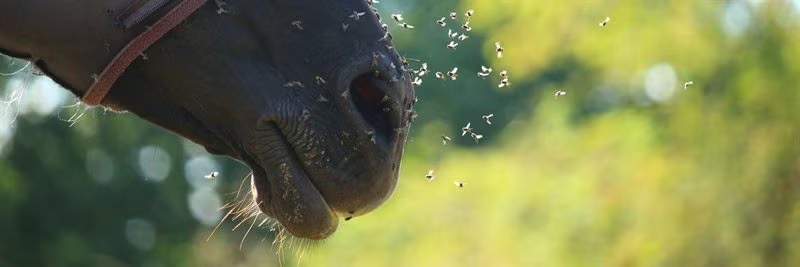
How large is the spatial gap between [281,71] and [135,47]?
0.96 feet

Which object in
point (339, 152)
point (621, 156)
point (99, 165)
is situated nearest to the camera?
point (339, 152)

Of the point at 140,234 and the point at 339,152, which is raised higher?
the point at 339,152

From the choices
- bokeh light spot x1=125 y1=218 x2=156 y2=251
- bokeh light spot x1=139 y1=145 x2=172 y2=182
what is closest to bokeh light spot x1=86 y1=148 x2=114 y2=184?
bokeh light spot x1=139 y1=145 x2=172 y2=182

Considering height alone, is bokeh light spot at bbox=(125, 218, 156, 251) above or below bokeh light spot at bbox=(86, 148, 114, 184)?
below

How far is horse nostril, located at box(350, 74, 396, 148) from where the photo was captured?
2.57m

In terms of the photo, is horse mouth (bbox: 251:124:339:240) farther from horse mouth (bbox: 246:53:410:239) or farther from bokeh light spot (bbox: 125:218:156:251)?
bokeh light spot (bbox: 125:218:156:251)

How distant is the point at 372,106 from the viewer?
8.51 feet

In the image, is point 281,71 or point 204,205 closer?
point 281,71

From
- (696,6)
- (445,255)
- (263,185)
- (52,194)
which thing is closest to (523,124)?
(445,255)

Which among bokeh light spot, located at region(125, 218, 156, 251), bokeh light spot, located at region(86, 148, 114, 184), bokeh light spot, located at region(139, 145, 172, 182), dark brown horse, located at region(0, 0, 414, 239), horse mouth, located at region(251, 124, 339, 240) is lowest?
bokeh light spot, located at region(125, 218, 156, 251)

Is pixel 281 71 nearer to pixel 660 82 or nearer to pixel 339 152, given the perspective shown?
pixel 339 152

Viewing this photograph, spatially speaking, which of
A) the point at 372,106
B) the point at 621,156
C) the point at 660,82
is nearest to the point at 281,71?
the point at 372,106

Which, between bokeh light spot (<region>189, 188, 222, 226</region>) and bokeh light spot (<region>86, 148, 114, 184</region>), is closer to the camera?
bokeh light spot (<region>86, 148, 114, 184</region>)

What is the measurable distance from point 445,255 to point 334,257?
1103mm
